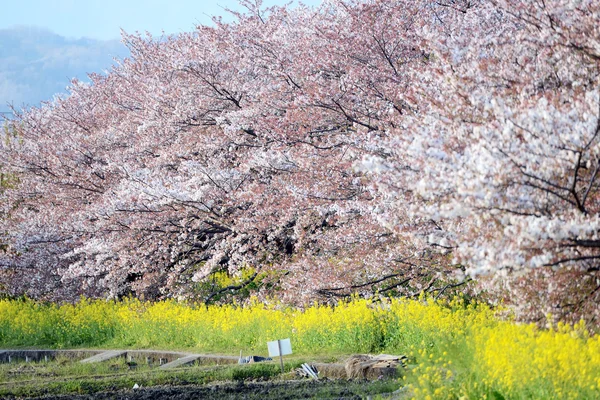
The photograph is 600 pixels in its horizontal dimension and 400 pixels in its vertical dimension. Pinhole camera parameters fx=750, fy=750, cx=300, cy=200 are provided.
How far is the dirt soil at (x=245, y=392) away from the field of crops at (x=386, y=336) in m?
0.94

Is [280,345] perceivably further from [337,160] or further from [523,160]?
[523,160]

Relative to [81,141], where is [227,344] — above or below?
below

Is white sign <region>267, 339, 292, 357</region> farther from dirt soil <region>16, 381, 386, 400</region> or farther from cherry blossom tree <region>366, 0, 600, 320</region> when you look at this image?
cherry blossom tree <region>366, 0, 600, 320</region>

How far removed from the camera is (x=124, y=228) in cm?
1661

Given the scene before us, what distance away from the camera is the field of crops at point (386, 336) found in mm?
6277

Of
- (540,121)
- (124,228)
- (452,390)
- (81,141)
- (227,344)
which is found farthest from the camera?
(81,141)

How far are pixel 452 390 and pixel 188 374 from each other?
4.97 metres

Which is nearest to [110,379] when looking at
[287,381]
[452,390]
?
[287,381]

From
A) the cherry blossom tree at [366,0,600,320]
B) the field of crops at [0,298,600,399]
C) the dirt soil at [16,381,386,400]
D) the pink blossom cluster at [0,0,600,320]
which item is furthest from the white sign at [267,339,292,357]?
the cherry blossom tree at [366,0,600,320]

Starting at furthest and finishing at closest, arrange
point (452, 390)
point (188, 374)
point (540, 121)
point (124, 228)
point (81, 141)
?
1. point (81, 141)
2. point (124, 228)
3. point (188, 374)
4. point (452, 390)
5. point (540, 121)

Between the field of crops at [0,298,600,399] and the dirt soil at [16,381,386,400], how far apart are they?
3.07 ft

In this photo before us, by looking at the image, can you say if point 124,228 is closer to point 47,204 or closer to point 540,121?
point 47,204

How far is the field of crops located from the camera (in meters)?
6.28

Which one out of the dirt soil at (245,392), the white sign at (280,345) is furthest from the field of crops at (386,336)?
the white sign at (280,345)
